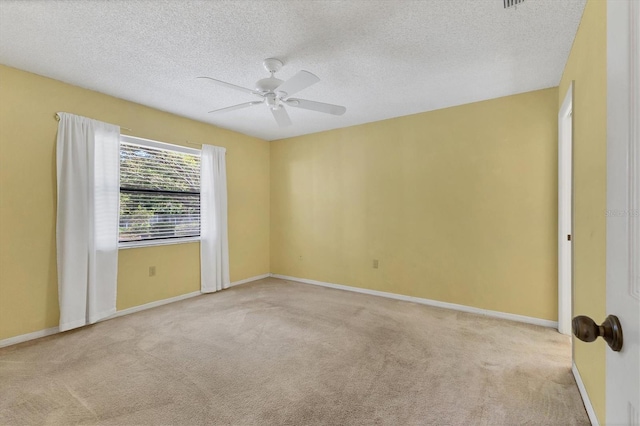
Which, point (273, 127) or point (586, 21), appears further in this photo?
point (273, 127)

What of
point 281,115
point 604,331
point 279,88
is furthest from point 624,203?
point 281,115

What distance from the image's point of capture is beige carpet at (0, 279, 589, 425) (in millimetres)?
1783

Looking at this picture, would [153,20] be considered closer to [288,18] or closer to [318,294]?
[288,18]

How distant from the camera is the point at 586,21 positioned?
6.06 ft

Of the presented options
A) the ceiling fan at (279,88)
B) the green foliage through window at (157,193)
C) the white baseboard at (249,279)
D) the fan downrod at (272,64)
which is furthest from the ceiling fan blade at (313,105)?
the white baseboard at (249,279)

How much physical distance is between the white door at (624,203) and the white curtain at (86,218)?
3986mm

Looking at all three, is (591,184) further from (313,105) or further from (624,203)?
(313,105)

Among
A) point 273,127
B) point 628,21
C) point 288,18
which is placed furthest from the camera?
point 273,127

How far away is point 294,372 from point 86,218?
109 inches

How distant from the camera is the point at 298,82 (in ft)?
7.45

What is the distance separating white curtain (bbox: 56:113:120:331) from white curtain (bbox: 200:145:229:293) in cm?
115

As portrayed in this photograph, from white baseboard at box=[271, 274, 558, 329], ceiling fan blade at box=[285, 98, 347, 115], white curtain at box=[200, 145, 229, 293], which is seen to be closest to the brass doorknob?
ceiling fan blade at box=[285, 98, 347, 115]

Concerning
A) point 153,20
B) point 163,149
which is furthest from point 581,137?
point 163,149

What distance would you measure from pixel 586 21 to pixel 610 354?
7.37 ft
